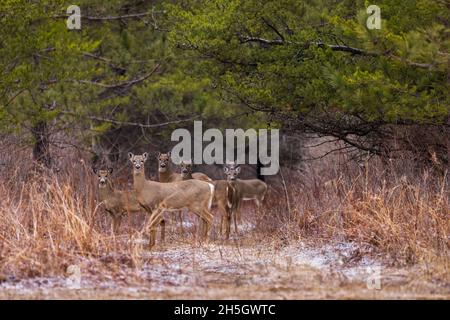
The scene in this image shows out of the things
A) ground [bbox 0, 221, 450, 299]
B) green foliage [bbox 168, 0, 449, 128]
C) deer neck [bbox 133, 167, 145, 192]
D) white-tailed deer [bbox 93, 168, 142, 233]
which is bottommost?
ground [bbox 0, 221, 450, 299]

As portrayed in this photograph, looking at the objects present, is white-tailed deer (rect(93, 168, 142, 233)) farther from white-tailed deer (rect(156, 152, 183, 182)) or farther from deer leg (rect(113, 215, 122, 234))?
white-tailed deer (rect(156, 152, 183, 182))

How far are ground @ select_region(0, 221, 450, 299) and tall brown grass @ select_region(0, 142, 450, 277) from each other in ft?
0.72

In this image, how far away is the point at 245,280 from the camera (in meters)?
11.3

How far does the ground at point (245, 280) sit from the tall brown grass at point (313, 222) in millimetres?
221

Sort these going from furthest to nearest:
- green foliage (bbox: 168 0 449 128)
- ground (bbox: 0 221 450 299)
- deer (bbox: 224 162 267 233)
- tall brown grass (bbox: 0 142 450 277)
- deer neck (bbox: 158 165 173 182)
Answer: deer (bbox: 224 162 267 233) → deer neck (bbox: 158 165 173 182) → green foliage (bbox: 168 0 449 128) → tall brown grass (bbox: 0 142 450 277) → ground (bbox: 0 221 450 299)

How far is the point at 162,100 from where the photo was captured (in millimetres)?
26266

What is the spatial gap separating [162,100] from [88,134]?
11.1 ft

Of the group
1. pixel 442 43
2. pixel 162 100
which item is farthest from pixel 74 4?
pixel 442 43

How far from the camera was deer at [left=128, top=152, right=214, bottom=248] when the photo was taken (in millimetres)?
15555

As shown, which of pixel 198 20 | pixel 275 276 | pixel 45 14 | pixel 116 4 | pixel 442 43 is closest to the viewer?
pixel 275 276

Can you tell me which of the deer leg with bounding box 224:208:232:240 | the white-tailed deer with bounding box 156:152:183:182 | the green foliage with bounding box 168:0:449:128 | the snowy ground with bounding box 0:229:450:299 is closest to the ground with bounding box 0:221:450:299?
the snowy ground with bounding box 0:229:450:299

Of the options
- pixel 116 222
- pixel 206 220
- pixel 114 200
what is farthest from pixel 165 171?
pixel 206 220

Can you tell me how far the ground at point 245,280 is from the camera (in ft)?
33.9
